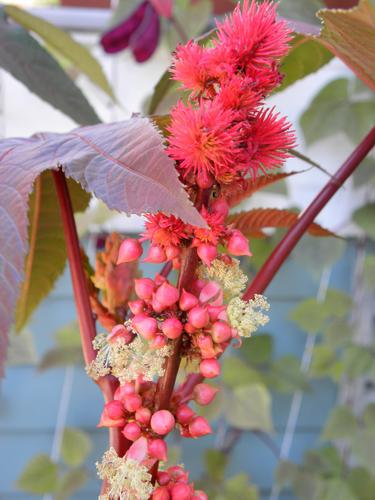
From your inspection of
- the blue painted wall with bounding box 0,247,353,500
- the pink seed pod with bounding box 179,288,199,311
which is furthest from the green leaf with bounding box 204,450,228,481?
the pink seed pod with bounding box 179,288,199,311

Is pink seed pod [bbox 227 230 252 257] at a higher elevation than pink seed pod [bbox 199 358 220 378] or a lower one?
higher

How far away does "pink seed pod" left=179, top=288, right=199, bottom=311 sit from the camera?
130mm

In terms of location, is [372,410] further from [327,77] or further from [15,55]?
[15,55]

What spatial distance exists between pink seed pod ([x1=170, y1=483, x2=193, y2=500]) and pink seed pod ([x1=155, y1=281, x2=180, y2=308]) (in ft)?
0.14

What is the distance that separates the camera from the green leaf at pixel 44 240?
0.21 metres

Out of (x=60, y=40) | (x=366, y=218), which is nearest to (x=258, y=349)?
(x=366, y=218)

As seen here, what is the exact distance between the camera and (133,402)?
5.5 inches

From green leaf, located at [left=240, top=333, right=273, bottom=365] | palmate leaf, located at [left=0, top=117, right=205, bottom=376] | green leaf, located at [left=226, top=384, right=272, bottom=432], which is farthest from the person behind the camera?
green leaf, located at [left=240, top=333, right=273, bottom=365]

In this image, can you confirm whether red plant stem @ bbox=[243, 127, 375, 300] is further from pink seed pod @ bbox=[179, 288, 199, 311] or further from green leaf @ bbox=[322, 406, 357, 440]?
green leaf @ bbox=[322, 406, 357, 440]

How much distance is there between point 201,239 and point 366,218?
491 mm

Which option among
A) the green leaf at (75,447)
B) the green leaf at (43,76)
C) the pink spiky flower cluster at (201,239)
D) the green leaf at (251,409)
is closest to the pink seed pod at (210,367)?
the pink spiky flower cluster at (201,239)

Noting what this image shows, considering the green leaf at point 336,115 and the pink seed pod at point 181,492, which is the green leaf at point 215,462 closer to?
the green leaf at point 336,115

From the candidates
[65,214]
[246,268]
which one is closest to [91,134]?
[65,214]

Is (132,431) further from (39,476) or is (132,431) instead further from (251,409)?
(39,476)
